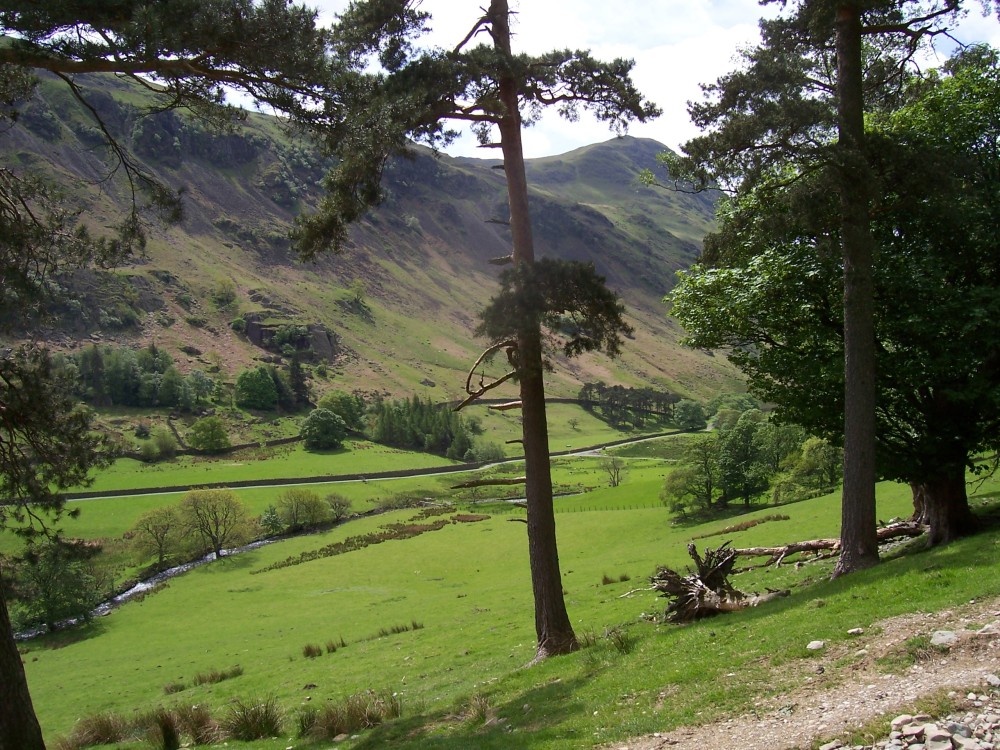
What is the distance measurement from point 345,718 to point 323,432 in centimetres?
10655

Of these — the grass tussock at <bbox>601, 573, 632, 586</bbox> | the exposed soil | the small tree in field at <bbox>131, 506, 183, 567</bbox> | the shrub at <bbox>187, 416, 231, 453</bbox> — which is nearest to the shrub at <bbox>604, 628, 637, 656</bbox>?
the exposed soil

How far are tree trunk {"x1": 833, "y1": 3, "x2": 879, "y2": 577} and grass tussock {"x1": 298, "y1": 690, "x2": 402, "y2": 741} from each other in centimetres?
908

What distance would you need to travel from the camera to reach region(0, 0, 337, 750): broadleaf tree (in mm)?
9469

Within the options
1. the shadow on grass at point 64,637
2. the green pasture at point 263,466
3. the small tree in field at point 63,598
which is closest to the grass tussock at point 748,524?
the shadow on grass at point 64,637

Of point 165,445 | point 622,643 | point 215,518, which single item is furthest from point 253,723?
point 165,445

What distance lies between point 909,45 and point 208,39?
13.6m

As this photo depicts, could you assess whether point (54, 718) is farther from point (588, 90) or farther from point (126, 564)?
point (126, 564)

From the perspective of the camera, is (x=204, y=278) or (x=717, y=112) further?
(x=204, y=278)

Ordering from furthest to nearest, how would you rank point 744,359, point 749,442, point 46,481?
point 749,442 → point 744,359 → point 46,481

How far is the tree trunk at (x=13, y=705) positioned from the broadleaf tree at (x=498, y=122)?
26.7ft

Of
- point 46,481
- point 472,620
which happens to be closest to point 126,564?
point 472,620

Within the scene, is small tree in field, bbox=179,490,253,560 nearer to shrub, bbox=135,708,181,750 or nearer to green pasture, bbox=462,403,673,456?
shrub, bbox=135,708,181,750

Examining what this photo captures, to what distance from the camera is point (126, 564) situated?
57.6 metres

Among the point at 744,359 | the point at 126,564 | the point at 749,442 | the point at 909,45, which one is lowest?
the point at 126,564
